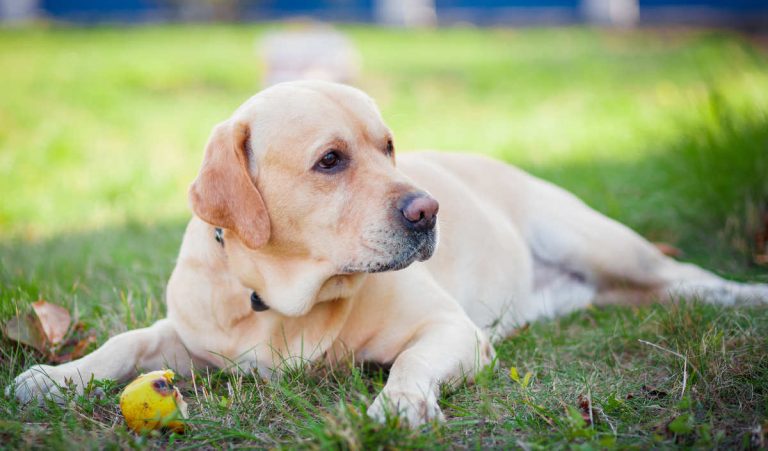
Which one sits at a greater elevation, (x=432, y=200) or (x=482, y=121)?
(x=432, y=200)

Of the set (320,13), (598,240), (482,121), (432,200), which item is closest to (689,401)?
(432,200)

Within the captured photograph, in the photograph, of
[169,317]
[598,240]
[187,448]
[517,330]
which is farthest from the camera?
[598,240]

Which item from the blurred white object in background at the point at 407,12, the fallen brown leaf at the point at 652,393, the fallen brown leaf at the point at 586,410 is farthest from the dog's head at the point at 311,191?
the blurred white object in background at the point at 407,12

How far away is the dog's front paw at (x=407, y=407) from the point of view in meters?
2.21

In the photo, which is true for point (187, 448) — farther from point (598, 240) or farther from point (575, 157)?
point (575, 157)

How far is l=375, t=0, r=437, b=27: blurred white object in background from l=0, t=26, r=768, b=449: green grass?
10.6m

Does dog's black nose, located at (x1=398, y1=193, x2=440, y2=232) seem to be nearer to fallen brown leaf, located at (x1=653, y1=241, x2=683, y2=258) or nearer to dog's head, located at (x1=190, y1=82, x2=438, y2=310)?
dog's head, located at (x1=190, y1=82, x2=438, y2=310)

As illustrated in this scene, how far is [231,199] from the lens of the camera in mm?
2627

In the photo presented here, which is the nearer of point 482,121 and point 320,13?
point 482,121

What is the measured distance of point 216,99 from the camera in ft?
32.6

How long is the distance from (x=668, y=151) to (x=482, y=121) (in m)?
3.50

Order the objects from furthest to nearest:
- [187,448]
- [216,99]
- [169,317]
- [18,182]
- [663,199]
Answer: [216,99] < [18,182] < [663,199] < [169,317] < [187,448]

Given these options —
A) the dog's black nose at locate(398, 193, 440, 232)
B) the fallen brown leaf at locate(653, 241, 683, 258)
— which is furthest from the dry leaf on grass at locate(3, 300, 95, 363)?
the fallen brown leaf at locate(653, 241, 683, 258)

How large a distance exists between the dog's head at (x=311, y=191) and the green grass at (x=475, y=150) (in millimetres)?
471
